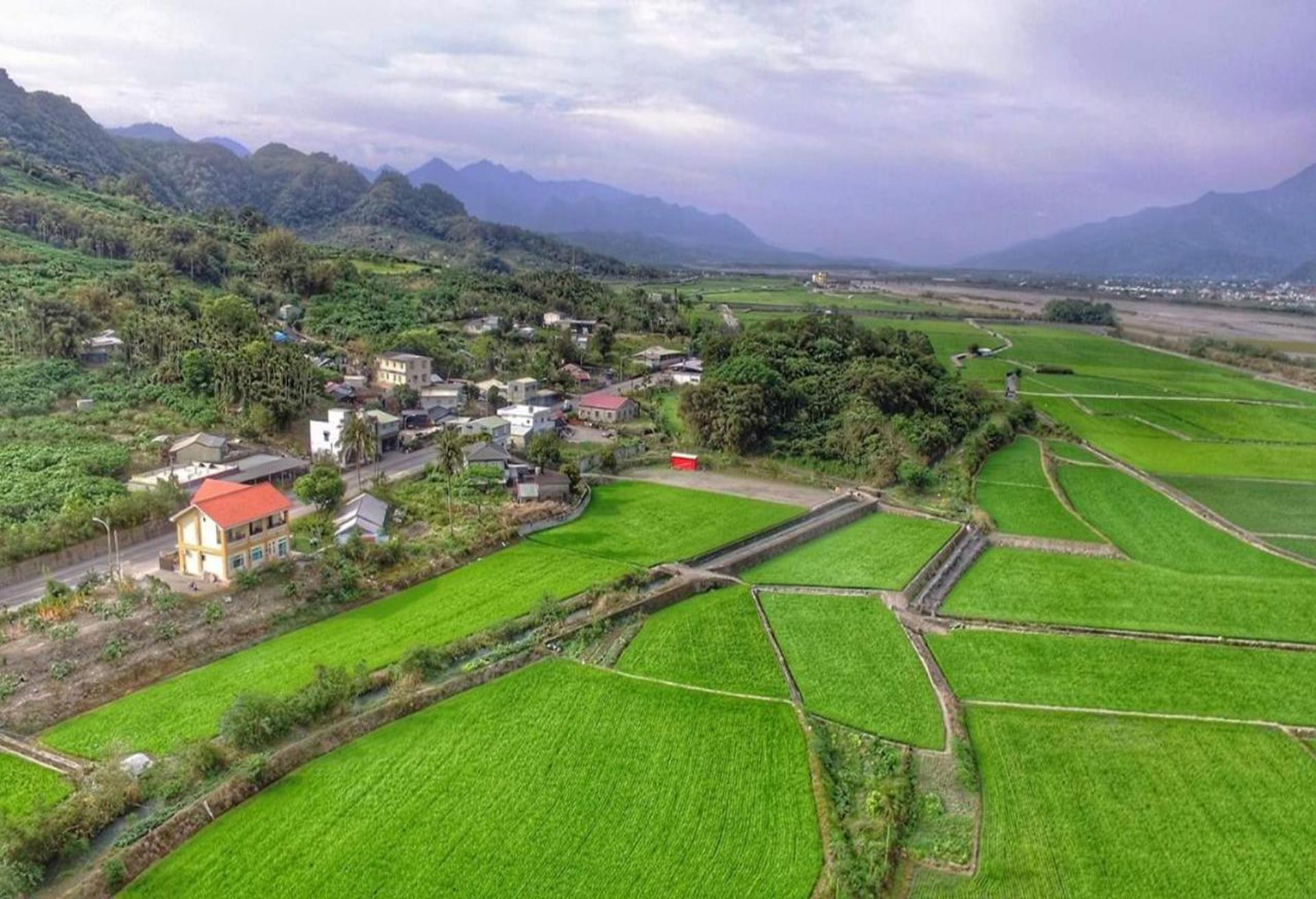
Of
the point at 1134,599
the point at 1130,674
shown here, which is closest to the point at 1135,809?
Result: the point at 1130,674

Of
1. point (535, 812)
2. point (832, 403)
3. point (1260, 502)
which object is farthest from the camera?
point (832, 403)

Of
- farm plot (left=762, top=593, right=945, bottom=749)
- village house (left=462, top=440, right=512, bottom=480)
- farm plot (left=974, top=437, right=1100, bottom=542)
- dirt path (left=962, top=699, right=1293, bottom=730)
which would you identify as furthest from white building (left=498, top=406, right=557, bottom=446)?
dirt path (left=962, top=699, right=1293, bottom=730)

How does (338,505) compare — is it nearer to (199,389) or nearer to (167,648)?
(167,648)

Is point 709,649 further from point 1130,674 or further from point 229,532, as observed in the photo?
point 229,532

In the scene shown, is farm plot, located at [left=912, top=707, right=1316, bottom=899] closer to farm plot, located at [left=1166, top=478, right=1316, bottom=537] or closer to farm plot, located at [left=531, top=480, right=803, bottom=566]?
farm plot, located at [left=531, top=480, right=803, bottom=566]

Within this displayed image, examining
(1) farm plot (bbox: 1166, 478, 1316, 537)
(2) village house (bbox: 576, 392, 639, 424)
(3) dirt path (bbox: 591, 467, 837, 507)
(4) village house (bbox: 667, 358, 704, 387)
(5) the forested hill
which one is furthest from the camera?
(5) the forested hill
